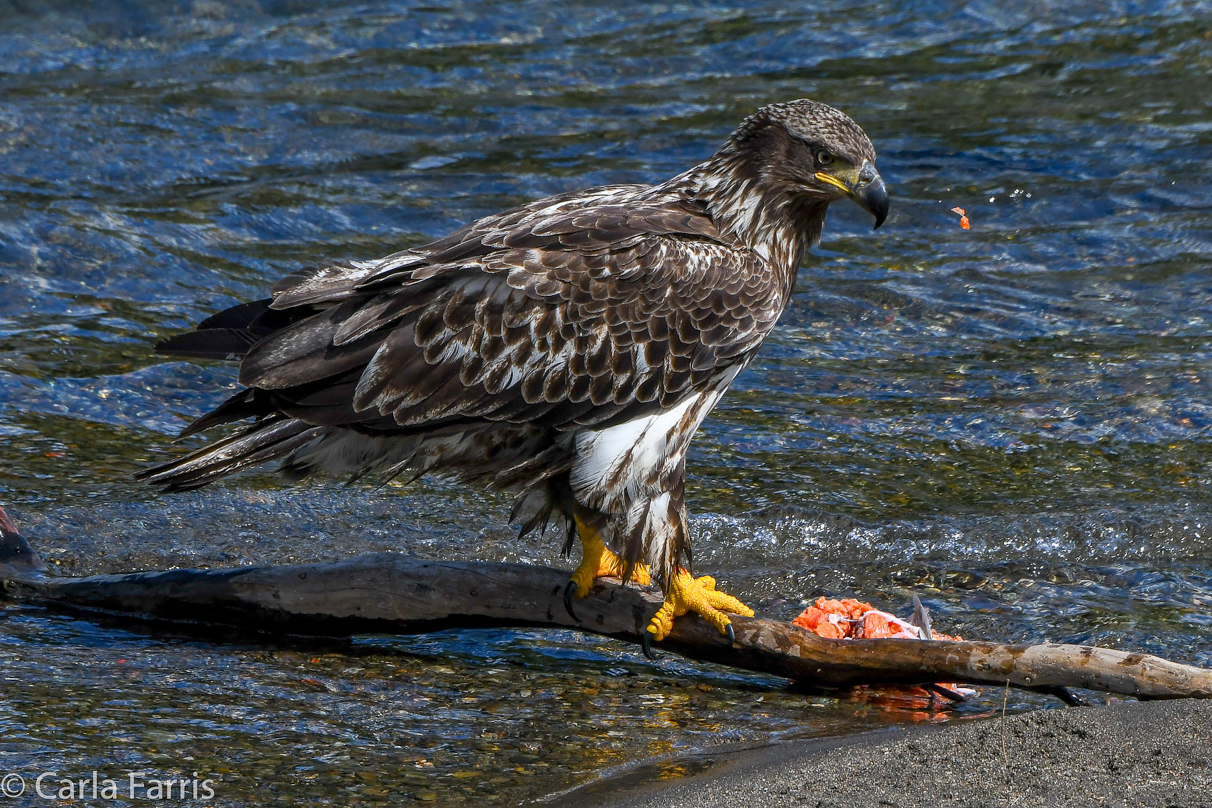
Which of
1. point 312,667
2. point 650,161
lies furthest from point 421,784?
point 650,161

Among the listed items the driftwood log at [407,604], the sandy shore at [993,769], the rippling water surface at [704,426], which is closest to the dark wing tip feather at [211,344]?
the driftwood log at [407,604]

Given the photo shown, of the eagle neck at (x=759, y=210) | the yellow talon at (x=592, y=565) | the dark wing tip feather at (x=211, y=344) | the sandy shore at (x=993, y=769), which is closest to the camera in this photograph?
the sandy shore at (x=993, y=769)

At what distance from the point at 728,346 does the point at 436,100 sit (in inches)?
323

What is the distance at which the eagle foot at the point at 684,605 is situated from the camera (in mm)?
5355

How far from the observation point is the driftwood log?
16.6 ft

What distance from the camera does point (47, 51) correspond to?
44.8 feet

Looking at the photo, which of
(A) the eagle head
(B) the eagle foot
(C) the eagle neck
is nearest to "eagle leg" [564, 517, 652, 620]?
(B) the eagle foot

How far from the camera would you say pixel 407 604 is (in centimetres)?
541

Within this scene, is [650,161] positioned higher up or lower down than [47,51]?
lower down

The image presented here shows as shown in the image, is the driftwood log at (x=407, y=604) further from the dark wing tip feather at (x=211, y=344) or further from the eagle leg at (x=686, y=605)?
the dark wing tip feather at (x=211, y=344)

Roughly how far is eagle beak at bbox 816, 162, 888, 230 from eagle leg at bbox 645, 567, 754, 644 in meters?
1.62

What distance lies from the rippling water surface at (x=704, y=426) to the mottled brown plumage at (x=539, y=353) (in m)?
0.73

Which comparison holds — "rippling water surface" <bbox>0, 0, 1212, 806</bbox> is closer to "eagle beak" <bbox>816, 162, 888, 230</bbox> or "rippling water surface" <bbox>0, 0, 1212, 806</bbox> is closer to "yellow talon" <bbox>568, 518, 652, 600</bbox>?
"yellow talon" <bbox>568, 518, 652, 600</bbox>

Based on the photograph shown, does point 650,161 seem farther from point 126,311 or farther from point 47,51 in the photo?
point 47,51
